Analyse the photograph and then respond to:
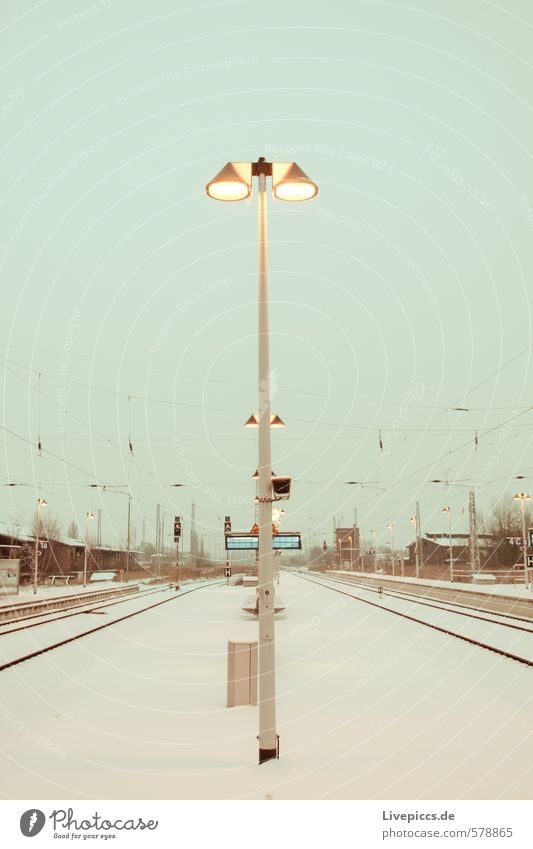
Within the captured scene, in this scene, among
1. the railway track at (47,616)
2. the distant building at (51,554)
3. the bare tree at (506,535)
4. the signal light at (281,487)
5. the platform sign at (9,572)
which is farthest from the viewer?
the bare tree at (506,535)

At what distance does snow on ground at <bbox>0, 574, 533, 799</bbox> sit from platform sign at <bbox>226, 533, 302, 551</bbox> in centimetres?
950

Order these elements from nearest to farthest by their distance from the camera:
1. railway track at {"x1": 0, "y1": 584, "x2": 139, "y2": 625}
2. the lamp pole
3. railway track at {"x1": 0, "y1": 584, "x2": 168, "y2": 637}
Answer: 1. the lamp pole
2. railway track at {"x1": 0, "y1": 584, "x2": 168, "y2": 637}
3. railway track at {"x1": 0, "y1": 584, "x2": 139, "y2": 625}

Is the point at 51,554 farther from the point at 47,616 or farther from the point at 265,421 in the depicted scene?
the point at 265,421

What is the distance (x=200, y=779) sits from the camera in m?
8.30

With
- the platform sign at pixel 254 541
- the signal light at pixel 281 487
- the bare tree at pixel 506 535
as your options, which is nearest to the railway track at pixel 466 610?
the platform sign at pixel 254 541

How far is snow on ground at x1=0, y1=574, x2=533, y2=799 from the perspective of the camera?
8.17 meters

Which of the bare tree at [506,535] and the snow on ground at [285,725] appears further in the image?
the bare tree at [506,535]

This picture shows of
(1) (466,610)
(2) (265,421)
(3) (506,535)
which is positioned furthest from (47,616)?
(3) (506,535)

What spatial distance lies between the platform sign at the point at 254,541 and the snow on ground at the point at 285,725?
9498 millimetres

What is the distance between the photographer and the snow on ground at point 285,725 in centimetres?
817

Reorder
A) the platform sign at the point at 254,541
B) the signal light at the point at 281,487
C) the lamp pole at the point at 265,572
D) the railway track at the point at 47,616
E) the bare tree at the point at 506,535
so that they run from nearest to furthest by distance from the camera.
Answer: the lamp pole at the point at 265,572
the signal light at the point at 281,487
the railway track at the point at 47,616
the platform sign at the point at 254,541
the bare tree at the point at 506,535

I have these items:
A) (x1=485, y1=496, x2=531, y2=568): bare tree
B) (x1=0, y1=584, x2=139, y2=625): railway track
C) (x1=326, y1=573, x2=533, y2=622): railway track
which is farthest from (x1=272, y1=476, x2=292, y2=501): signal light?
(x1=485, y1=496, x2=531, y2=568): bare tree

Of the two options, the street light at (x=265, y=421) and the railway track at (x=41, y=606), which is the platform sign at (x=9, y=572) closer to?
the railway track at (x=41, y=606)

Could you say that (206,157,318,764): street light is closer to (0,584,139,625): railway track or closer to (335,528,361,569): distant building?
(0,584,139,625): railway track
